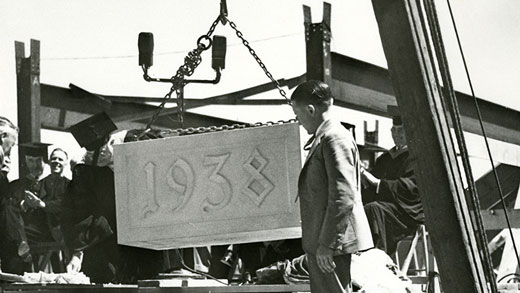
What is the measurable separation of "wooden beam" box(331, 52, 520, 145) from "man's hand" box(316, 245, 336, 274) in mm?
5971

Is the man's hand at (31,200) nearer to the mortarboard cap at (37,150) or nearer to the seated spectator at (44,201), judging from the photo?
the seated spectator at (44,201)

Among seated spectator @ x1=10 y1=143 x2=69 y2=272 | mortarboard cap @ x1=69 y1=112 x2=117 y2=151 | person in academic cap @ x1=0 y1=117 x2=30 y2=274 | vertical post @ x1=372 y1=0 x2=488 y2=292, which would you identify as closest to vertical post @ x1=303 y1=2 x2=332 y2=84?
mortarboard cap @ x1=69 y1=112 x2=117 y2=151

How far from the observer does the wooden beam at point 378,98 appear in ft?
39.6

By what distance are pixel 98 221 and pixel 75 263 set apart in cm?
46

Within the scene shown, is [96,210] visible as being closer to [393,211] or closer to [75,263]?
[75,263]

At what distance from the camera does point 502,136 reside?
13586 millimetres

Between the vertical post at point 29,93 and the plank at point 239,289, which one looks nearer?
the plank at point 239,289

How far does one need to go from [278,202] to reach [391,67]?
128 centimetres

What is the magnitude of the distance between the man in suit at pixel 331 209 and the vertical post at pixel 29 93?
6.53 meters


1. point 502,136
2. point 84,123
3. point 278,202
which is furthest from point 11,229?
point 502,136

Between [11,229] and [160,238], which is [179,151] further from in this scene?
[11,229]

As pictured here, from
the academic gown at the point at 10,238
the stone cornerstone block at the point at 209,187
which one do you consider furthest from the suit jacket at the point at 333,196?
the academic gown at the point at 10,238

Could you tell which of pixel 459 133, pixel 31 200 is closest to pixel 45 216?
pixel 31 200

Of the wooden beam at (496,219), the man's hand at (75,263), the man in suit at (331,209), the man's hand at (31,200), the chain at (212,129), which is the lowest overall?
the man in suit at (331,209)
